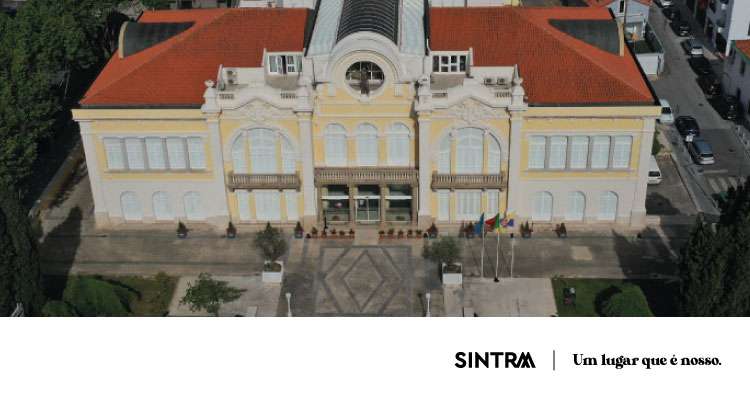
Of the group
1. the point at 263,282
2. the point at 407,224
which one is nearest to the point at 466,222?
the point at 407,224

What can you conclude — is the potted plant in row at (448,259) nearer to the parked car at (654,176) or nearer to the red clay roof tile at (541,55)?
the red clay roof tile at (541,55)

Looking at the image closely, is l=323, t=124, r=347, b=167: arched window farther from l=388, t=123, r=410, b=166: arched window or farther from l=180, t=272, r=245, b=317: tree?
l=180, t=272, r=245, b=317: tree

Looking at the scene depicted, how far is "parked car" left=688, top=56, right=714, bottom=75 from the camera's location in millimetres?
121312

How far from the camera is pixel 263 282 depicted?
282 feet

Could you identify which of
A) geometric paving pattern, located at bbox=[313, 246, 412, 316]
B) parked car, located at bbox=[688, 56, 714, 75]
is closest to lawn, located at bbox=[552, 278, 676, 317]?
geometric paving pattern, located at bbox=[313, 246, 412, 316]

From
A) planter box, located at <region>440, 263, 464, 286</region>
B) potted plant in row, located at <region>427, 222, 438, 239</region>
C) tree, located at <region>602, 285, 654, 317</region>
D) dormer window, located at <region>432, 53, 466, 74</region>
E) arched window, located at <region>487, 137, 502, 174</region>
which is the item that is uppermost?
dormer window, located at <region>432, 53, 466, 74</region>

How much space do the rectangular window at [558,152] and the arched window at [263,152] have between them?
23696mm

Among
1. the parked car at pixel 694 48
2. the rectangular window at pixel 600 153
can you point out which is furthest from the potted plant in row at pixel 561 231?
the parked car at pixel 694 48

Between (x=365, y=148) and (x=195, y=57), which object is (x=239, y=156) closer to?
(x=195, y=57)

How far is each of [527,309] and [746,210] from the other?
1854 cm

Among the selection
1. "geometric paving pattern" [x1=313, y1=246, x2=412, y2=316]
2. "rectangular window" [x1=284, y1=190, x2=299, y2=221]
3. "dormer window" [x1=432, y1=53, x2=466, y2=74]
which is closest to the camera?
"geometric paving pattern" [x1=313, y1=246, x2=412, y2=316]

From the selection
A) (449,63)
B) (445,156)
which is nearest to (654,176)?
(445,156)

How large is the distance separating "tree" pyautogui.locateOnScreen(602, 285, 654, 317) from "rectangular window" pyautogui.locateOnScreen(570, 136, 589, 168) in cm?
1479

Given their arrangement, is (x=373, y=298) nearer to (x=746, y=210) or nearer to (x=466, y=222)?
(x=466, y=222)
